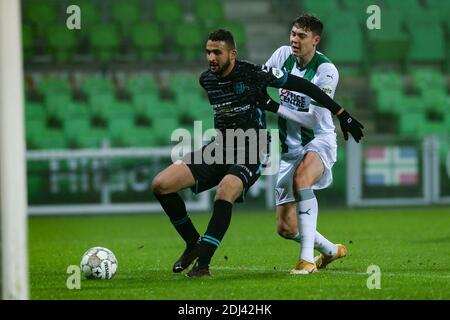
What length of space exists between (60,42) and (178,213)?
1228 cm

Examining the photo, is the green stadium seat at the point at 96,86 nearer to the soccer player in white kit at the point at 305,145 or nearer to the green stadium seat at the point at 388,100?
the green stadium seat at the point at 388,100

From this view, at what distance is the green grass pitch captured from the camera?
7.07 meters

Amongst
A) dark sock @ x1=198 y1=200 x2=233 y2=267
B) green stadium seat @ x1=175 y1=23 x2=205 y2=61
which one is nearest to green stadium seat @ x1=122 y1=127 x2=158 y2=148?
green stadium seat @ x1=175 y1=23 x2=205 y2=61

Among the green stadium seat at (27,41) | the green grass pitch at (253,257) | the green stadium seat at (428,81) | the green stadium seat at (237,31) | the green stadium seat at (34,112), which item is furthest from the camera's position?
the green stadium seat at (237,31)

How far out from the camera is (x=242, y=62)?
8.12m

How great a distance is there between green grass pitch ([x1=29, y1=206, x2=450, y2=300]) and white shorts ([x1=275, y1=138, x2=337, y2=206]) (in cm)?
65

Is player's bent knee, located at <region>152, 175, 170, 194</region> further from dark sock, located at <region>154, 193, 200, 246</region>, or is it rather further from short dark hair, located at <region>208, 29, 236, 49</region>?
short dark hair, located at <region>208, 29, 236, 49</region>

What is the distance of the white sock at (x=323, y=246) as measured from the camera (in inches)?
334

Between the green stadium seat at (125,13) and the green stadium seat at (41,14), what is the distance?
1321mm

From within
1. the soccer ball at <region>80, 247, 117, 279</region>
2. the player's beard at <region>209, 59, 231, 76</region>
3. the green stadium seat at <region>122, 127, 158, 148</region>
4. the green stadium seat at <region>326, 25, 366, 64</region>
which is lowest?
the soccer ball at <region>80, 247, 117, 279</region>

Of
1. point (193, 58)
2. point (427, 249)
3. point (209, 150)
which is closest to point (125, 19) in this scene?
point (193, 58)

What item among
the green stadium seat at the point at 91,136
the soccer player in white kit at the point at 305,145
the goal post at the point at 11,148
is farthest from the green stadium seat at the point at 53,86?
the goal post at the point at 11,148

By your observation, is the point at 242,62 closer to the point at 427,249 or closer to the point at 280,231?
the point at 280,231
